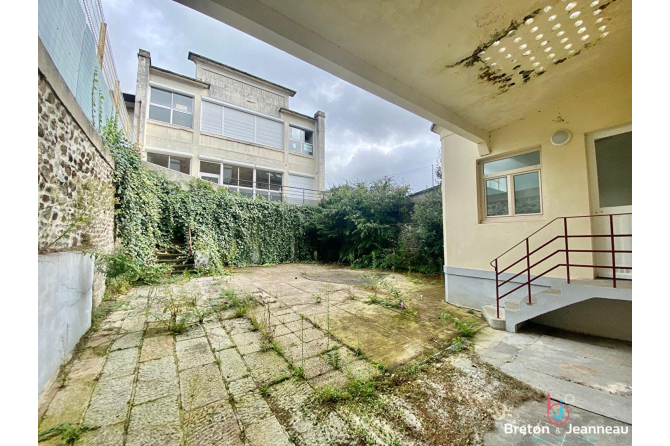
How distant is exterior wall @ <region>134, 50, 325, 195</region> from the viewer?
415 inches

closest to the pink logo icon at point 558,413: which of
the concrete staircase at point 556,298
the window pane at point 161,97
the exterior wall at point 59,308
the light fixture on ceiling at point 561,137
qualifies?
the concrete staircase at point 556,298

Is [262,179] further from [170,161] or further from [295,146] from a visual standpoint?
[170,161]

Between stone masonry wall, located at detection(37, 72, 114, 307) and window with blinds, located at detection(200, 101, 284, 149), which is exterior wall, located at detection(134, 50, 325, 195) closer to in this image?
window with blinds, located at detection(200, 101, 284, 149)

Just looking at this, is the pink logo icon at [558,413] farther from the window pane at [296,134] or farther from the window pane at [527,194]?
the window pane at [296,134]

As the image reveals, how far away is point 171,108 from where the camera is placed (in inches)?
438

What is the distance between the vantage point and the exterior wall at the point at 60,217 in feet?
6.42

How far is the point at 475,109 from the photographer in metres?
3.63

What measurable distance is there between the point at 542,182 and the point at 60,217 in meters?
6.62

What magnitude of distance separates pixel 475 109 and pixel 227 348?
4.87 metres

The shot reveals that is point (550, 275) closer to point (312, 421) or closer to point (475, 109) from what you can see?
point (475, 109)

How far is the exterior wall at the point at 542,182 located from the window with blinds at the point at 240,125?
35.7 feet

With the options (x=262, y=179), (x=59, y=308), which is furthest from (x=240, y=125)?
(x=59, y=308)

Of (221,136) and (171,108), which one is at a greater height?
(171,108)

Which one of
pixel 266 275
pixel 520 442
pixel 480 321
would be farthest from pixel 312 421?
pixel 266 275
